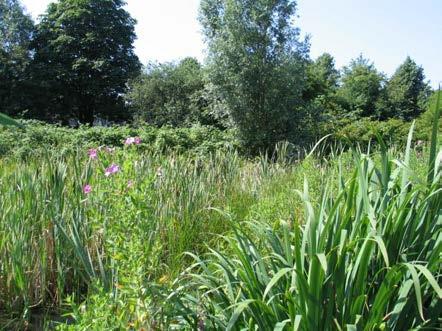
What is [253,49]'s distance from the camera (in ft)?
40.2

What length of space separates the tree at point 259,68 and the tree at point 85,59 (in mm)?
15940

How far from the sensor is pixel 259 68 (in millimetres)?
12008

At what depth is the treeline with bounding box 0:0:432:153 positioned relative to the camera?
12141mm

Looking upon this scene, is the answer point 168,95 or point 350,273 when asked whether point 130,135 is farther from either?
point 350,273

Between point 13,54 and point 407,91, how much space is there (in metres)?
28.3

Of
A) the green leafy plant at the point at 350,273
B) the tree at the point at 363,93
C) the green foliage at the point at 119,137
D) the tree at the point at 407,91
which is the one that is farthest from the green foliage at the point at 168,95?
the green leafy plant at the point at 350,273

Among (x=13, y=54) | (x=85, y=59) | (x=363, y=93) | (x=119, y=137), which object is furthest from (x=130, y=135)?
(x=363, y=93)

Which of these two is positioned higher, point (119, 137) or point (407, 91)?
point (407, 91)

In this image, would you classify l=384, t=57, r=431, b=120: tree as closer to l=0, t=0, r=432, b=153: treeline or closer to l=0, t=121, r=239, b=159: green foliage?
l=0, t=0, r=432, b=153: treeline

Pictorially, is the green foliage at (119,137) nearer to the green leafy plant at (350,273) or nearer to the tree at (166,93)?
the tree at (166,93)

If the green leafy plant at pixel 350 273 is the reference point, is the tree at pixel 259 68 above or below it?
above

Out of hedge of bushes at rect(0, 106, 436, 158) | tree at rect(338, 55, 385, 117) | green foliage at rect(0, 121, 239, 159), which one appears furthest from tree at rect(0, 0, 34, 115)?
tree at rect(338, 55, 385, 117)

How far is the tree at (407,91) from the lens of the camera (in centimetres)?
3256

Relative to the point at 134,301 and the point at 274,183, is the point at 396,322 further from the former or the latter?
the point at 274,183
